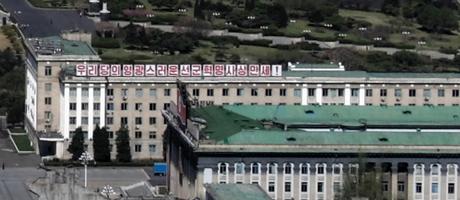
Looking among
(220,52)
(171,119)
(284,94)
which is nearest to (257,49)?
(220,52)

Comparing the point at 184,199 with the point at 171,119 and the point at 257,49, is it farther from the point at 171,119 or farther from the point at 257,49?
the point at 257,49

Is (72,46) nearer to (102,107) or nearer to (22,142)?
(22,142)

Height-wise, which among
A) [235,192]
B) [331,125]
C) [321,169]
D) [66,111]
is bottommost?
[66,111]

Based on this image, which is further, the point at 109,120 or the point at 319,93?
the point at 109,120

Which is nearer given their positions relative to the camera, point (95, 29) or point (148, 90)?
point (148, 90)

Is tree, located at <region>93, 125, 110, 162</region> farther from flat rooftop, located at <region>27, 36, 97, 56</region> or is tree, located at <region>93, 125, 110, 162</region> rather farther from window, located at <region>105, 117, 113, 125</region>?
flat rooftop, located at <region>27, 36, 97, 56</region>

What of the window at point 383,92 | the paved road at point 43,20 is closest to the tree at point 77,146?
the window at point 383,92

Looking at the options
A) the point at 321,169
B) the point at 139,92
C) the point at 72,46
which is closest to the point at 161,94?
the point at 139,92
